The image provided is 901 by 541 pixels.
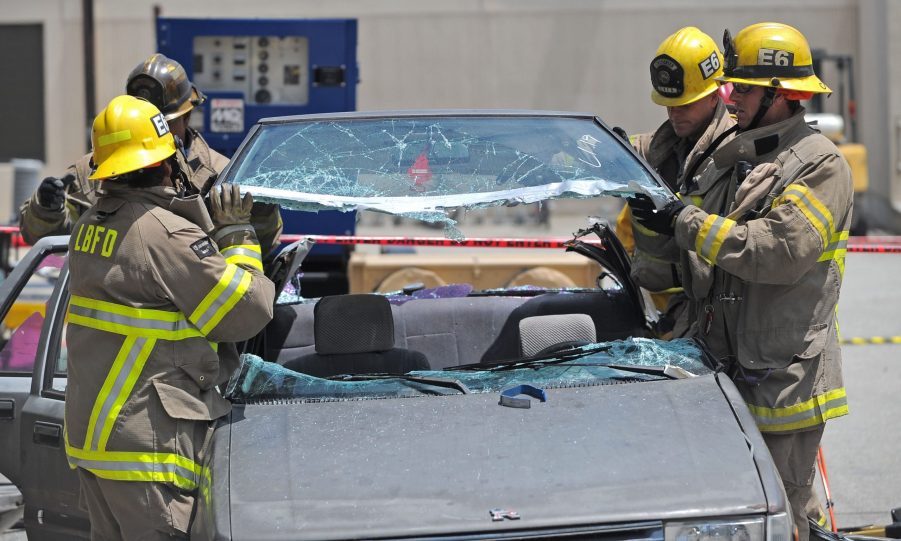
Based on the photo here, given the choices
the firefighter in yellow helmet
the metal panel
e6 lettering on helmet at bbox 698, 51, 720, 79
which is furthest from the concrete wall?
e6 lettering on helmet at bbox 698, 51, 720, 79

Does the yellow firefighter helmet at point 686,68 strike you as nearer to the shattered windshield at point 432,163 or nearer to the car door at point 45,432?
the shattered windshield at point 432,163

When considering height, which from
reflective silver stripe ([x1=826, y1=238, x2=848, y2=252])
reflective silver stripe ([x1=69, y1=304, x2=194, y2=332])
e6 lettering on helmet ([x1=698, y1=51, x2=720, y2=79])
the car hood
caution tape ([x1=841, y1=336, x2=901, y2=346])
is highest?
e6 lettering on helmet ([x1=698, y1=51, x2=720, y2=79])

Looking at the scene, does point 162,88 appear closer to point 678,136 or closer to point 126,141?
point 126,141

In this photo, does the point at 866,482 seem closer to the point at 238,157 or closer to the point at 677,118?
the point at 677,118

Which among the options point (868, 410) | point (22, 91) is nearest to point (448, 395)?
point (868, 410)

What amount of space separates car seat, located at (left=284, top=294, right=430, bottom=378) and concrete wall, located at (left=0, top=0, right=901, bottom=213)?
50.4 ft

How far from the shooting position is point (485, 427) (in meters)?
3.12

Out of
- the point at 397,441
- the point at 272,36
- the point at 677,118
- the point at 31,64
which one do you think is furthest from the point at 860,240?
the point at 31,64

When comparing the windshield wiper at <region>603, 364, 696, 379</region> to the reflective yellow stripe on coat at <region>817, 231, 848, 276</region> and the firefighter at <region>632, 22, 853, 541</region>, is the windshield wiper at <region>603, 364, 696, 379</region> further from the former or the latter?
the reflective yellow stripe on coat at <region>817, 231, 848, 276</region>

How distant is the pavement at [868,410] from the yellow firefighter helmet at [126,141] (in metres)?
1.56

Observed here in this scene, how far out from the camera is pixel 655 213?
3826mm

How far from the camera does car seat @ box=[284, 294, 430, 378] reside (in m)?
3.83

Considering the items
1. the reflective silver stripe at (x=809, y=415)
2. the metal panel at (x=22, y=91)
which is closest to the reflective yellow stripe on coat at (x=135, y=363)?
the reflective silver stripe at (x=809, y=415)

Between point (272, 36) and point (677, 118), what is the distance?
17.9 ft
